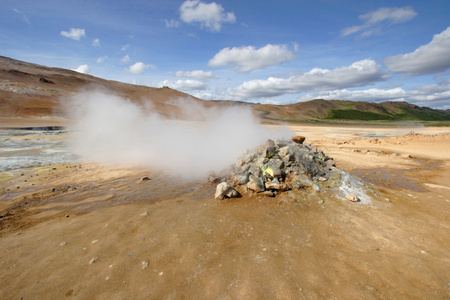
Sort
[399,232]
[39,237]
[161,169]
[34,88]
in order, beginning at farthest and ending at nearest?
[34,88] < [161,169] < [399,232] < [39,237]

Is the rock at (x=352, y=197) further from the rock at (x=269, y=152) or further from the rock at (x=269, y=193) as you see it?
the rock at (x=269, y=152)

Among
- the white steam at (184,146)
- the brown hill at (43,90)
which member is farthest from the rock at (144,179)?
the brown hill at (43,90)

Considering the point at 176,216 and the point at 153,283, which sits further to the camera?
the point at 176,216

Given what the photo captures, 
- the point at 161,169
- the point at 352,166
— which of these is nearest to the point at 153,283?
the point at 161,169

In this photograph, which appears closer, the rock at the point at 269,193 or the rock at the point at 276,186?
the rock at the point at 269,193

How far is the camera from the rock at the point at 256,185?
562 cm

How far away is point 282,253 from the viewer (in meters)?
3.33

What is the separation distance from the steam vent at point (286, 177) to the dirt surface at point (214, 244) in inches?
12.4

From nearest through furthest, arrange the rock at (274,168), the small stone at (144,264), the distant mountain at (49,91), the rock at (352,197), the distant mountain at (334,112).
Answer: the small stone at (144,264)
the rock at (352,197)
the rock at (274,168)
the distant mountain at (49,91)
the distant mountain at (334,112)

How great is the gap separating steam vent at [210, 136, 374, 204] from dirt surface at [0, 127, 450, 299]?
1.03 feet

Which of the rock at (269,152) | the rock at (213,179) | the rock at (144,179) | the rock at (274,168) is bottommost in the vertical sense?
the rock at (144,179)

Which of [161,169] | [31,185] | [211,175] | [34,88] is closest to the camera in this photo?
[31,185]

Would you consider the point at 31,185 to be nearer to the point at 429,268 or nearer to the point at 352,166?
the point at 429,268

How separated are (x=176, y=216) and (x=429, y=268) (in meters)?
4.50
